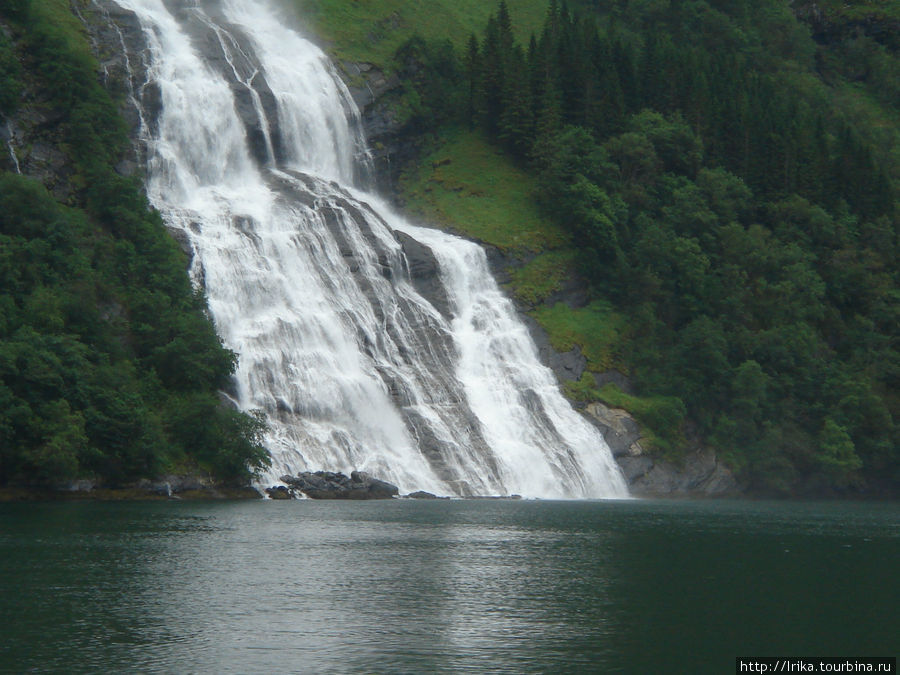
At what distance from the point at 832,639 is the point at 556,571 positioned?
9745 millimetres

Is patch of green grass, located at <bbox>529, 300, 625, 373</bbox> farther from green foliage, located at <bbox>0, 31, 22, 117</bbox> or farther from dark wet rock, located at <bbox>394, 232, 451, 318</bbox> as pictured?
green foliage, located at <bbox>0, 31, 22, 117</bbox>

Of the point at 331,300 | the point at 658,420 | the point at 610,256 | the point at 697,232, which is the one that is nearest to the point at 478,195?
the point at 610,256

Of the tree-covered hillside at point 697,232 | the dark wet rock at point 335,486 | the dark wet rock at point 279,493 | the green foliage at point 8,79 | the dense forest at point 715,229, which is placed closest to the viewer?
the dark wet rock at point 279,493

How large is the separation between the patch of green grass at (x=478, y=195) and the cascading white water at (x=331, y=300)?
2.68 meters

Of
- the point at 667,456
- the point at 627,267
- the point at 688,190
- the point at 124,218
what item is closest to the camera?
the point at 124,218

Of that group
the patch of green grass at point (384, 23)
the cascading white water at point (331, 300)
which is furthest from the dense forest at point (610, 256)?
the cascading white water at point (331, 300)

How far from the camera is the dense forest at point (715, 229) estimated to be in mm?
68625

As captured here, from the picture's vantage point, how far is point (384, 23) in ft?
311

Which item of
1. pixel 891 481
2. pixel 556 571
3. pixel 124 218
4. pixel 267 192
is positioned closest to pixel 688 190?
pixel 891 481

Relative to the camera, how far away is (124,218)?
2288 inches

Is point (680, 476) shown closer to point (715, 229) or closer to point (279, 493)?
point (715, 229)

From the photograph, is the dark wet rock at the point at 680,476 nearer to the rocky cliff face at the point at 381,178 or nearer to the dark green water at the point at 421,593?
the rocky cliff face at the point at 381,178

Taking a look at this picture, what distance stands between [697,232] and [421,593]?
2259 inches

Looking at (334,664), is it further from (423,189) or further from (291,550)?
(423,189)
